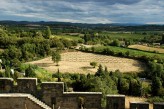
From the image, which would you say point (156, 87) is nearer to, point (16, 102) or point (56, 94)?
point (56, 94)

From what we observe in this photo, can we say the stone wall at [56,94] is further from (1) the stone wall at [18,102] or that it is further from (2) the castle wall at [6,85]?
(1) the stone wall at [18,102]

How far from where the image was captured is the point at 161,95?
158 feet

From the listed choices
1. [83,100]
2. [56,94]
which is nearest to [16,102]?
[56,94]

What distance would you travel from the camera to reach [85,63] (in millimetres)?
100625

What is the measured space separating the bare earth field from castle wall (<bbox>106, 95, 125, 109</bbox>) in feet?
235

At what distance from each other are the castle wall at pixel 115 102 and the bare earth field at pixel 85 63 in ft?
235

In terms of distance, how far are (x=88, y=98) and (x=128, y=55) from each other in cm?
9378

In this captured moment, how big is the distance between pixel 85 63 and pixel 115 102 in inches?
3416

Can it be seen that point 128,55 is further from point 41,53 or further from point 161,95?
point 161,95

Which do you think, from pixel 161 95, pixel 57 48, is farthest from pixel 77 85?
pixel 57 48

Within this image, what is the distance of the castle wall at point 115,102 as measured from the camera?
13.8 meters

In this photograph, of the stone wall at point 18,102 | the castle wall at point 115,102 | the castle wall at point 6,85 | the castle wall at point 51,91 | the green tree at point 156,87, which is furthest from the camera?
the green tree at point 156,87

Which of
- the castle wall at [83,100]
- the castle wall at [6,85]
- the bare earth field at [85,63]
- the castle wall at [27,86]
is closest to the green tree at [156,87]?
the bare earth field at [85,63]

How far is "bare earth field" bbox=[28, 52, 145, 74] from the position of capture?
295ft
